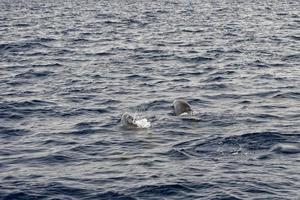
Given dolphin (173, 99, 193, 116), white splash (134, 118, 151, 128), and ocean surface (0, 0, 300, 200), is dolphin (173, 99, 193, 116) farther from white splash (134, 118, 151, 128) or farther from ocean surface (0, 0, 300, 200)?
white splash (134, 118, 151, 128)

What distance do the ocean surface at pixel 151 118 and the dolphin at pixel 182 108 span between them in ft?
1.14

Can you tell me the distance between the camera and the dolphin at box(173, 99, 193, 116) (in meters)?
24.7

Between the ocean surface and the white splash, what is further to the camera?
the white splash

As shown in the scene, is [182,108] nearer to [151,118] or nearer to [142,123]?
[151,118]

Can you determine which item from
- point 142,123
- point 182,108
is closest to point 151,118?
point 142,123

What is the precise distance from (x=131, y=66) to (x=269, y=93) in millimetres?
11268

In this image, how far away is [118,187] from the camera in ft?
54.2

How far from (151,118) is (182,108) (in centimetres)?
152

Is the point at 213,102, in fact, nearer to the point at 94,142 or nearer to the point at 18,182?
the point at 94,142

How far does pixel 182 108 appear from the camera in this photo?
980 inches

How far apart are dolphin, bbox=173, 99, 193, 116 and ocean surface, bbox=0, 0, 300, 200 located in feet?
1.14

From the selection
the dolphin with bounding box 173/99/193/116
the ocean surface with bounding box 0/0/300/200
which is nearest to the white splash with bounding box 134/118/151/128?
the ocean surface with bounding box 0/0/300/200

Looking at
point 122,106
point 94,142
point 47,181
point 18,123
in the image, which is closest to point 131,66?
point 122,106

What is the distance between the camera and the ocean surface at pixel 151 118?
16750mm
